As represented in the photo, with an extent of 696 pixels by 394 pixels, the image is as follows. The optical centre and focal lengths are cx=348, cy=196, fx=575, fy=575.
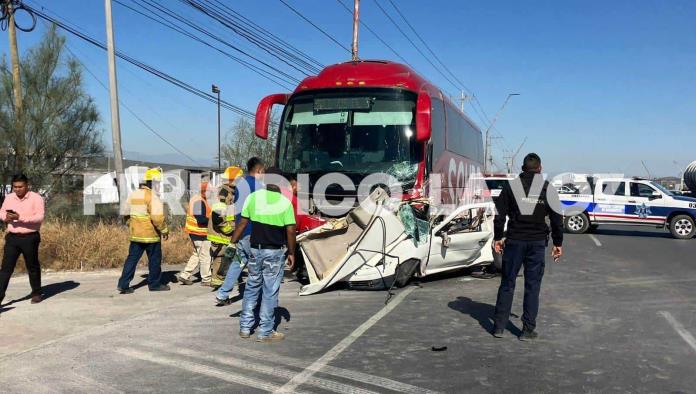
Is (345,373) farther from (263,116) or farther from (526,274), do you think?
(263,116)

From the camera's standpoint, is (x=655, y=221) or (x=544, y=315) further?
(x=655, y=221)

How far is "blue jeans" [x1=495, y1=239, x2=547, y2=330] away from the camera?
20.6 feet

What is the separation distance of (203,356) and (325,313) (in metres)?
2.25

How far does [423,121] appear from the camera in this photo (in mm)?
10445

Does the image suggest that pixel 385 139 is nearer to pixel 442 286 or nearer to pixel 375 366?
pixel 442 286

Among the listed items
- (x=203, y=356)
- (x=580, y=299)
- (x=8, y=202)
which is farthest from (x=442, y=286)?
(x=8, y=202)

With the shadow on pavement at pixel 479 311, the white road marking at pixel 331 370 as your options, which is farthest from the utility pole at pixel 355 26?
the white road marking at pixel 331 370

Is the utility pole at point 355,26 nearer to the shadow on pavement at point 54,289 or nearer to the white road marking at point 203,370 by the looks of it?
the shadow on pavement at point 54,289

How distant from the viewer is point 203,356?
18.4 ft

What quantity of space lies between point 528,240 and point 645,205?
1524 cm

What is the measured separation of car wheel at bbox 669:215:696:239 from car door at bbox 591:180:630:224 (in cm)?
142

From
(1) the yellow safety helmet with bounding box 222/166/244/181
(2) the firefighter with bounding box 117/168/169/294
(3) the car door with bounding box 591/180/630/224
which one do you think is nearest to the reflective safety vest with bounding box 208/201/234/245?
(1) the yellow safety helmet with bounding box 222/166/244/181

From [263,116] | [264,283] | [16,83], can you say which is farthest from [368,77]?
[16,83]

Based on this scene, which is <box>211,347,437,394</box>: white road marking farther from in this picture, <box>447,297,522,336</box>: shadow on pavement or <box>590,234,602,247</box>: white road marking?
<box>590,234,602,247</box>: white road marking
